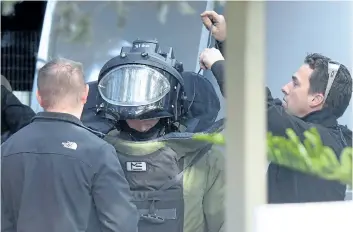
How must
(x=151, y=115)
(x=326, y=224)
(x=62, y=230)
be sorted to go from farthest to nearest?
(x=151, y=115), (x=62, y=230), (x=326, y=224)

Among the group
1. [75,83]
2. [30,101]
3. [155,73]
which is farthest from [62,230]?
[30,101]

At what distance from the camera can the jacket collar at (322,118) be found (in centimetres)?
234

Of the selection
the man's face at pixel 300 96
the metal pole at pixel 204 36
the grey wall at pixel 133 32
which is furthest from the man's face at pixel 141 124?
the grey wall at pixel 133 32

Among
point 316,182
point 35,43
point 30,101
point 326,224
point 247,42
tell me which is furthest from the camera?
point 35,43

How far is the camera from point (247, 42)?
1439 mm

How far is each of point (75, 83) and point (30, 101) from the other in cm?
135

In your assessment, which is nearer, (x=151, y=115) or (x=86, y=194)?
(x=86, y=194)

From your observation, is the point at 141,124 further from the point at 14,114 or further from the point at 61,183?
the point at 14,114

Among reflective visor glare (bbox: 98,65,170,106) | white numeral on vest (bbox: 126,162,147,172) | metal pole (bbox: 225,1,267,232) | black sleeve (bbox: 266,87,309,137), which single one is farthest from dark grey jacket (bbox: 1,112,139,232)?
metal pole (bbox: 225,1,267,232)

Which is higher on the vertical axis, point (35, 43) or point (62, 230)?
point (35, 43)

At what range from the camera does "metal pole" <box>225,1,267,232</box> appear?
4.73ft

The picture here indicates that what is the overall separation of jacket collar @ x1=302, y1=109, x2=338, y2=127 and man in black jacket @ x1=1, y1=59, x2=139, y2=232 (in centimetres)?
64

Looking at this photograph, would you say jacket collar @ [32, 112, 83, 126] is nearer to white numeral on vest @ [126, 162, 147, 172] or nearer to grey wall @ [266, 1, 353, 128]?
white numeral on vest @ [126, 162, 147, 172]

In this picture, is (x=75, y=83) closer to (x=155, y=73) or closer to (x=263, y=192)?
(x=155, y=73)
